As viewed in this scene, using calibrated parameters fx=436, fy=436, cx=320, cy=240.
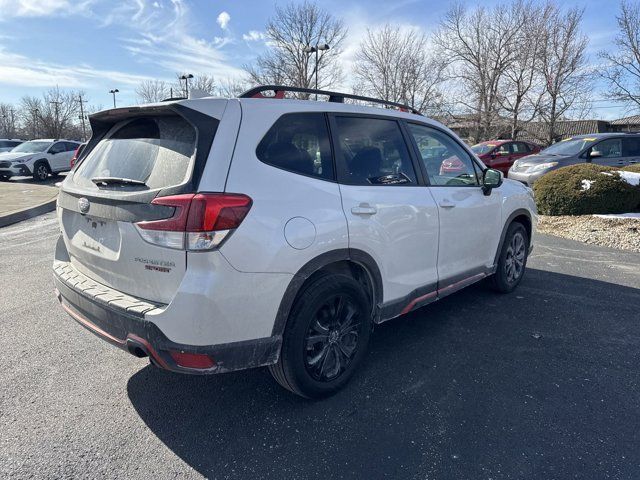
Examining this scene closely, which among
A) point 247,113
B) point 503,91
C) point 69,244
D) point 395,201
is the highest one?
point 503,91

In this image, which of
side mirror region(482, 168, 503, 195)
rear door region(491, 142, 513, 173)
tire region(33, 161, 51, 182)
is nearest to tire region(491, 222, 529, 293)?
side mirror region(482, 168, 503, 195)

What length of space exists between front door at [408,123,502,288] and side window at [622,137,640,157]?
1022 centimetres

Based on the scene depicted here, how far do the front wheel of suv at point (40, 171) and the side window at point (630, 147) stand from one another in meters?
20.1

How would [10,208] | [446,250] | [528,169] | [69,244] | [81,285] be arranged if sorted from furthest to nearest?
[528,169] < [10,208] < [446,250] < [69,244] < [81,285]

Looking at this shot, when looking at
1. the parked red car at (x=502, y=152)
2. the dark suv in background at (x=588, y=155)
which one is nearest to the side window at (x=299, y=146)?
the dark suv in background at (x=588, y=155)

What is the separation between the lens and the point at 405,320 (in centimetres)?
413

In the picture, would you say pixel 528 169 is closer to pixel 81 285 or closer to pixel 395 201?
pixel 395 201

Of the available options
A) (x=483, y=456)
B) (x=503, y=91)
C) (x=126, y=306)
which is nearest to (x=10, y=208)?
(x=126, y=306)

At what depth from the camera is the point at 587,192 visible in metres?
8.80

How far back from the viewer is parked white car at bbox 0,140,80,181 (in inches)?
651

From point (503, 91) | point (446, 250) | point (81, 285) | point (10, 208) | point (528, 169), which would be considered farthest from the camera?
point (503, 91)

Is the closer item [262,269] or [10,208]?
[262,269]

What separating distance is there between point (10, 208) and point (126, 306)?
391 inches

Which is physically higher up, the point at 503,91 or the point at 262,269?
the point at 503,91
